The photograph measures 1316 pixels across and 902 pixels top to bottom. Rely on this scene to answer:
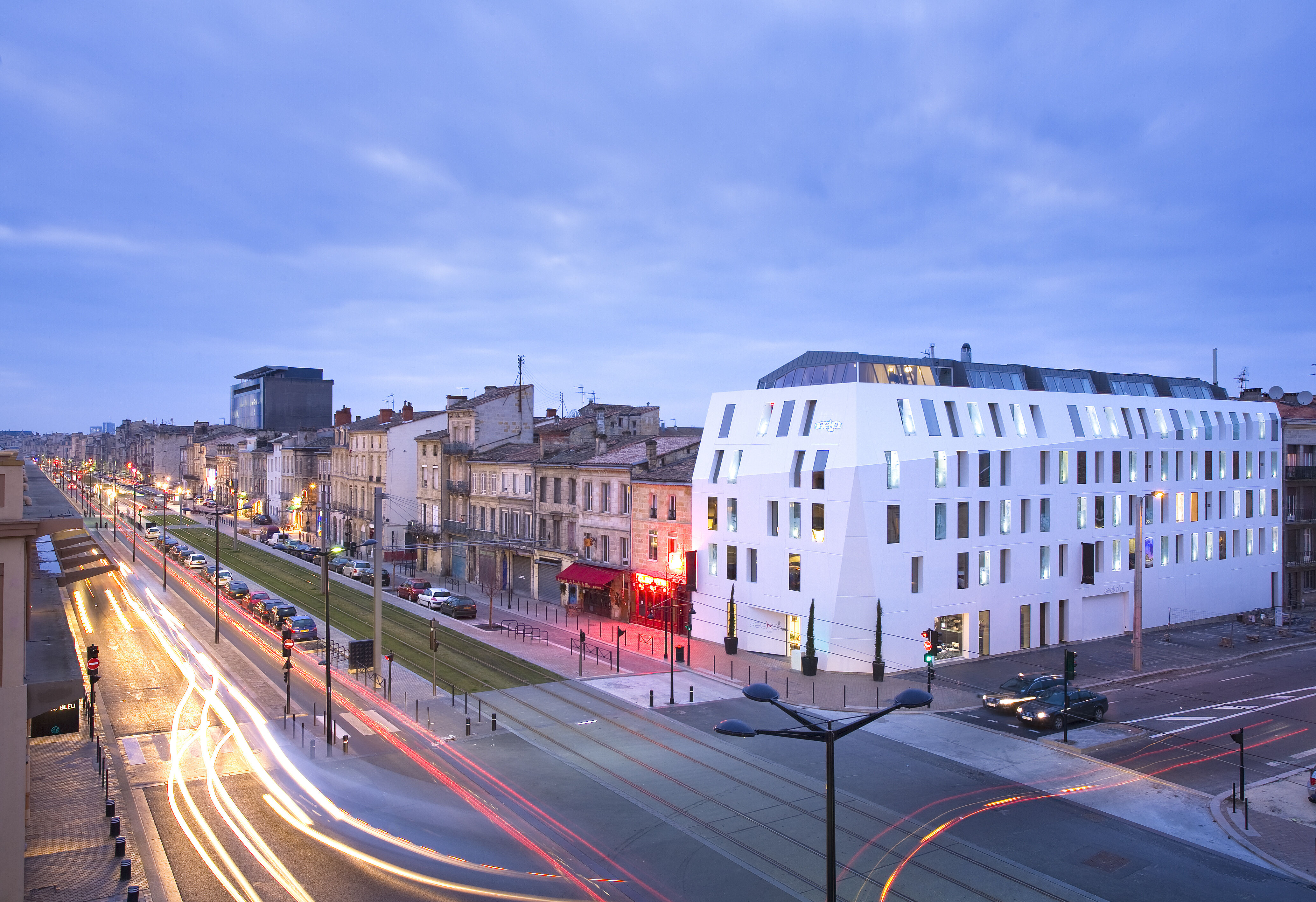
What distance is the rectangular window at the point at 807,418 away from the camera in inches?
1613

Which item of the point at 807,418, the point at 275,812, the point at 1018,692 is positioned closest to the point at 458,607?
the point at 807,418

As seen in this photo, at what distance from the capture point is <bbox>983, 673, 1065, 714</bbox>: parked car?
103 feet

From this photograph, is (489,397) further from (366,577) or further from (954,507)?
(954,507)

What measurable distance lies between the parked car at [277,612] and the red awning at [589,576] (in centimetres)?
1540

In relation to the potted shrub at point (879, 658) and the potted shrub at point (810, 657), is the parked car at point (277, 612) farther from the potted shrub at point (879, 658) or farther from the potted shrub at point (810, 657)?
the potted shrub at point (879, 658)

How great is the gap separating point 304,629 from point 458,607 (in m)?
10.2

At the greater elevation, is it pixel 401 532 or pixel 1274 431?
pixel 1274 431

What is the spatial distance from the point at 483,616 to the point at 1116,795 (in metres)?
37.4

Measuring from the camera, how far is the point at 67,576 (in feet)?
82.6

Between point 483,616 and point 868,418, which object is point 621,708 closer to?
point 868,418

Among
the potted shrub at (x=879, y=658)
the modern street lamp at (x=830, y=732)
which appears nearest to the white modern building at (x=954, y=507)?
the potted shrub at (x=879, y=658)

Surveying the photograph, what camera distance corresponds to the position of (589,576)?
169 feet

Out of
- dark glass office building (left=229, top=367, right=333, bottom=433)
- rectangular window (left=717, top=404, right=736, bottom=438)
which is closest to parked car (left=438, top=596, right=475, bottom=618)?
rectangular window (left=717, top=404, right=736, bottom=438)

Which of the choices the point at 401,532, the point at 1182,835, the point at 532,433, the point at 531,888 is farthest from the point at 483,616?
the point at 1182,835
